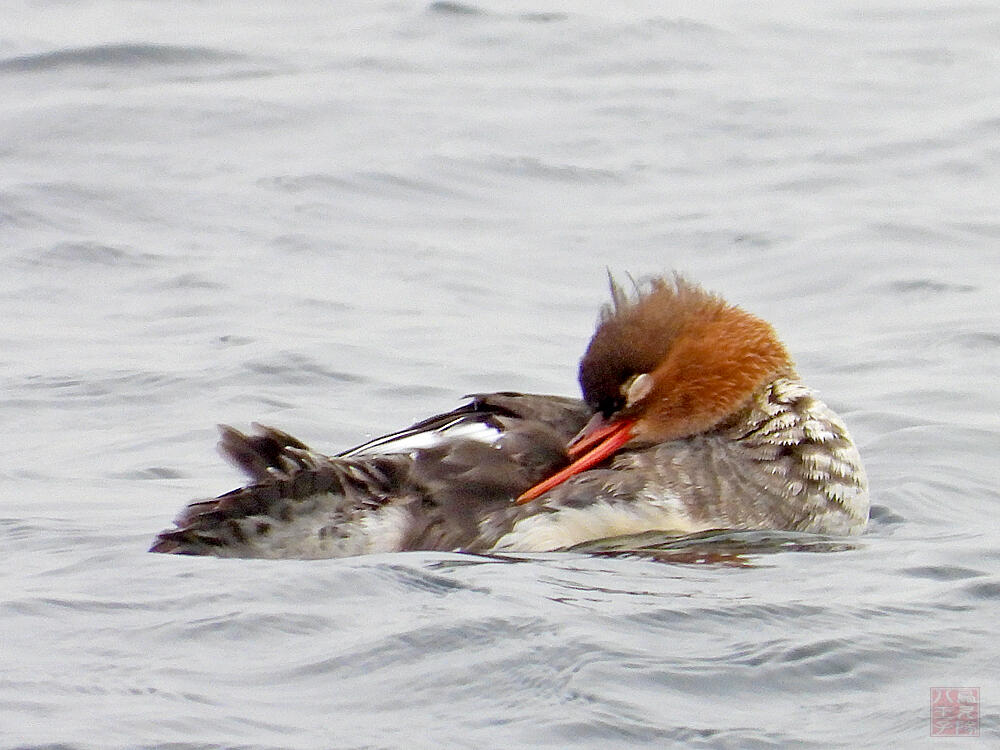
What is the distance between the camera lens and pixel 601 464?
7.73 metres

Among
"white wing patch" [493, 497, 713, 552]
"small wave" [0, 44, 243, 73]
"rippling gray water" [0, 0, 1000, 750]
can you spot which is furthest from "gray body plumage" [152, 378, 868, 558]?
"small wave" [0, 44, 243, 73]

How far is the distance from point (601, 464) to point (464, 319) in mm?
4333

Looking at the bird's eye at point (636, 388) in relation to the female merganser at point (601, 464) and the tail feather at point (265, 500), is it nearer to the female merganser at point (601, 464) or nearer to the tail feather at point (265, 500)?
the female merganser at point (601, 464)

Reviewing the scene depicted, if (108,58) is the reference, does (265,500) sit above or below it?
below

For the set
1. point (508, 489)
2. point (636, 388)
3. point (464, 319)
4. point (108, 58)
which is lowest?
point (464, 319)

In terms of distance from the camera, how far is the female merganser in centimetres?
718

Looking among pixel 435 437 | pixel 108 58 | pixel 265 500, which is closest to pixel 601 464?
pixel 435 437

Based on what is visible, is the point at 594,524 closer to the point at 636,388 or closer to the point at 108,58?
the point at 636,388

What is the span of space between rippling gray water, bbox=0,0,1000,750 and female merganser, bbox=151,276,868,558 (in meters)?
0.18

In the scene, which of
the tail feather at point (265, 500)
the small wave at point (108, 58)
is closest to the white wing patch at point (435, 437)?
the tail feather at point (265, 500)

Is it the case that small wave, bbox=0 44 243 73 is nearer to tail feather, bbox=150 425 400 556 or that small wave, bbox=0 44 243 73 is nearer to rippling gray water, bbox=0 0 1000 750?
rippling gray water, bbox=0 0 1000 750

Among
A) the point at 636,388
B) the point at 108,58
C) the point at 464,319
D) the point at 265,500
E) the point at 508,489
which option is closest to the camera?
the point at 265,500

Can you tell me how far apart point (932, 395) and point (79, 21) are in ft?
35.3

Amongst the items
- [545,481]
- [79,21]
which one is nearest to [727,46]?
[79,21]
